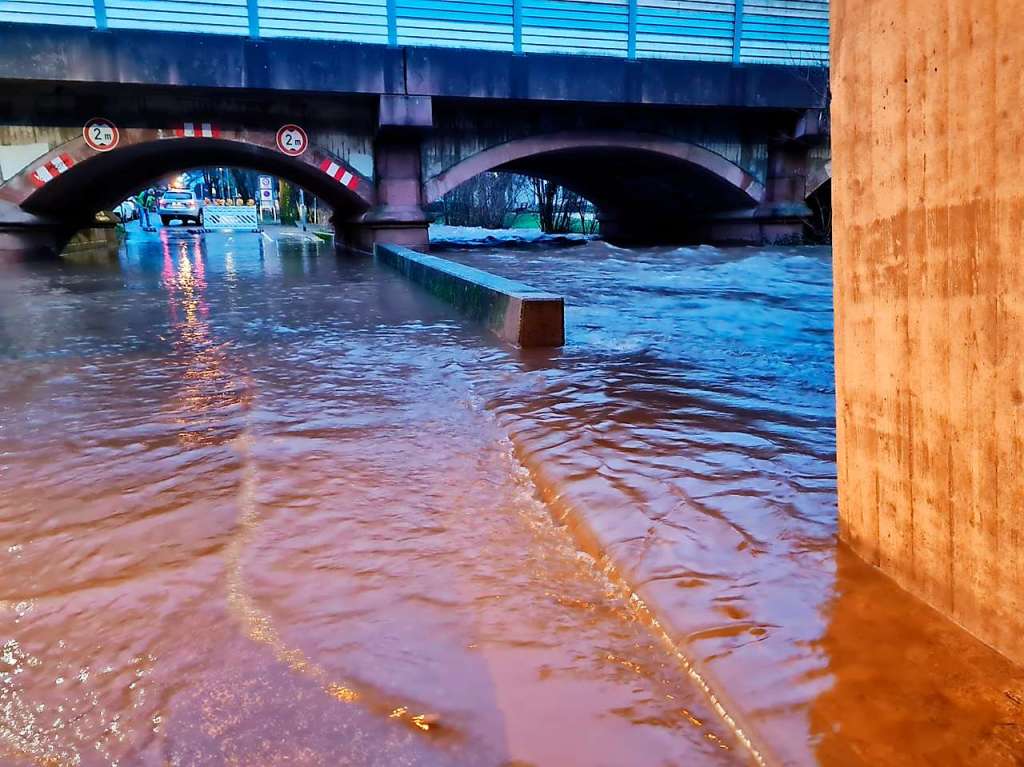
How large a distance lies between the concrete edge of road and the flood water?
0.61 meters

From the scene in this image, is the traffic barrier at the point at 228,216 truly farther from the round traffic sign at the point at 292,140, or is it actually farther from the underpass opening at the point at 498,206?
the round traffic sign at the point at 292,140

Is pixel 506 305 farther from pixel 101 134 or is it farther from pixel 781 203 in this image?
pixel 781 203

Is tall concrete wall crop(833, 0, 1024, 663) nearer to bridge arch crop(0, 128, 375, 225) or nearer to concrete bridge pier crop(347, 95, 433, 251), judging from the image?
concrete bridge pier crop(347, 95, 433, 251)

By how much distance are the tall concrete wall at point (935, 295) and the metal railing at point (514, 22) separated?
13.4 metres

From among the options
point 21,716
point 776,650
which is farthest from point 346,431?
point 776,650

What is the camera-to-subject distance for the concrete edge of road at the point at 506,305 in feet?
16.3

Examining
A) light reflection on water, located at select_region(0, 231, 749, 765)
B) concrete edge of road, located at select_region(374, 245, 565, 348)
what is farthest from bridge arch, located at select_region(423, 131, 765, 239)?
light reflection on water, located at select_region(0, 231, 749, 765)

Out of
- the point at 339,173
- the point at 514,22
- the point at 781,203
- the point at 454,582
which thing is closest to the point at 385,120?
the point at 339,173

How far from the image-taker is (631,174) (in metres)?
19.2

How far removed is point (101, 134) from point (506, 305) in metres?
11.1

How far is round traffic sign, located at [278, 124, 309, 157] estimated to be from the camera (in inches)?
557

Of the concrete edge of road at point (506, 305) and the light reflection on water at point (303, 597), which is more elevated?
the concrete edge of road at point (506, 305)

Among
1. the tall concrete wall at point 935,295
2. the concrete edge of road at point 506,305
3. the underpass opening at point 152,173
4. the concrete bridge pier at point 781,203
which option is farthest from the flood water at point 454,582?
the concrete bridge pier at point 781,203

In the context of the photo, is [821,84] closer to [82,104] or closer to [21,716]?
[82,104]
